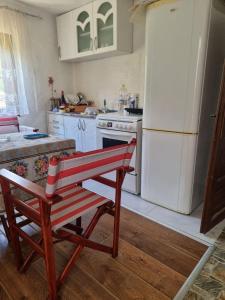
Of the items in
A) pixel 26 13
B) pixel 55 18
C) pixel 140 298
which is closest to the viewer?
pixel 140 298

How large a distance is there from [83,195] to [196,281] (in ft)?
3.05

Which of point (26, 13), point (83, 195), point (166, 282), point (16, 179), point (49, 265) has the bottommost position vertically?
point (166, 282)

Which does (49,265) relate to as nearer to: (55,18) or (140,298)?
(140,298)

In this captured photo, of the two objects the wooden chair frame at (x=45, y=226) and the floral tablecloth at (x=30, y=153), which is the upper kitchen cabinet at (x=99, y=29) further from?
the wooden chair frame at (x=45, y=226)

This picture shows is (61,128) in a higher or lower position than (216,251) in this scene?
higher

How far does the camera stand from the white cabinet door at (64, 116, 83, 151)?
3.11m

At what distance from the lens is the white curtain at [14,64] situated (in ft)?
9.25

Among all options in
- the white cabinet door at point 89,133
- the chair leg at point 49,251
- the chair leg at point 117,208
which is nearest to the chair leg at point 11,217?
the chair leg at point 49,251

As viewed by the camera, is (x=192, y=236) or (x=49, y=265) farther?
(x=192, y=236)

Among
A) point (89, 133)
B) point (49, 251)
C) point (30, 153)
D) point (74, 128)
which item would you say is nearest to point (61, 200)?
point (49, 251)

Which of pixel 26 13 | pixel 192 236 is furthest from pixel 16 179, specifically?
pixel 26 13

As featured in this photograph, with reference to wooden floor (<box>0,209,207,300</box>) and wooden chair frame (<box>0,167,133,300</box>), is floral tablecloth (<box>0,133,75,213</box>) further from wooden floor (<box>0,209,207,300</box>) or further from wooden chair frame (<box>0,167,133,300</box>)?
wooden floor (<box>0,209,207,300</box>)

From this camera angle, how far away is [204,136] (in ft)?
6.55

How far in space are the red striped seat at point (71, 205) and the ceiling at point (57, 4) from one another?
2668mm
